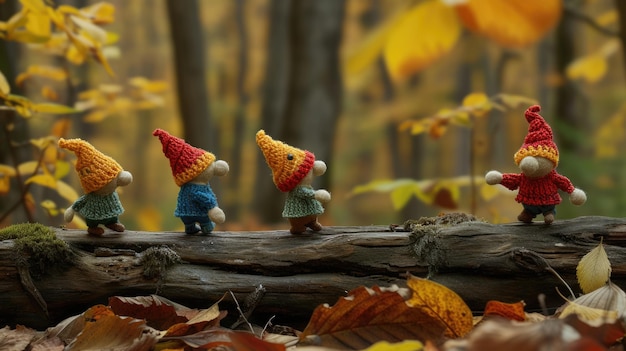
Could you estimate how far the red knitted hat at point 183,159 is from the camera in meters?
2.09

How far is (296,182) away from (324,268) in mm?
329

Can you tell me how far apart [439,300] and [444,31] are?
1963mm

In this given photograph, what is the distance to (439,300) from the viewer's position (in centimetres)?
147

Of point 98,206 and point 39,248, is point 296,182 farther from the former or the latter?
point 39,248

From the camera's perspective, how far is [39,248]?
193 centimetres

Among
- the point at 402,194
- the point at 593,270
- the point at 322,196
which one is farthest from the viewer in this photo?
the point at 402,194

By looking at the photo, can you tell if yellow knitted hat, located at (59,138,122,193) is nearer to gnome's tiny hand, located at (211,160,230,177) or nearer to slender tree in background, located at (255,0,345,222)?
gnome's tiny hand, located at (211,160,230,177)

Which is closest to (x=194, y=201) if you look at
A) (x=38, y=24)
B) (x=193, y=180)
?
(x=193, y=180)

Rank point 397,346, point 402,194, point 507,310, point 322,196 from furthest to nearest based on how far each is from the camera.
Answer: point 402,194 < point 322,196 < point 507,310 < point 397,346

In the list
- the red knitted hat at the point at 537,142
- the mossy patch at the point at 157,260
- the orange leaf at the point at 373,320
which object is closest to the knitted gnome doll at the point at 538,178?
the red knitted hat at the point at 537,142

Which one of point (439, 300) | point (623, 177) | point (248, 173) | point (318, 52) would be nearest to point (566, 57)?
point (623, 177)

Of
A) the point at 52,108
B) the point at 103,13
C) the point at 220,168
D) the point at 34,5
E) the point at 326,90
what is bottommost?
the point at 220,168

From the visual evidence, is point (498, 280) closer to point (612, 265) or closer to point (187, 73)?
point (612, 265)

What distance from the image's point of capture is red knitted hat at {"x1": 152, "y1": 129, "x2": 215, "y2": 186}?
2.09m
